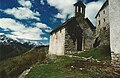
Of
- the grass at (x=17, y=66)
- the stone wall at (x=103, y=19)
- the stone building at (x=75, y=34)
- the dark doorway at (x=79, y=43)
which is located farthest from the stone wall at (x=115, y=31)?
the stone wall at (x=103, y=19)

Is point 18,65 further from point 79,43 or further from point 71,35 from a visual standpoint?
point 79,43

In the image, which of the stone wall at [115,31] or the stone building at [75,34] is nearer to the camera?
the stone wall at [115,31]

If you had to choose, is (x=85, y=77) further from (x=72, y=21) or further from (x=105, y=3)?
(x=105, y=3)

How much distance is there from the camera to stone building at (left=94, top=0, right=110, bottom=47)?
44.6 m

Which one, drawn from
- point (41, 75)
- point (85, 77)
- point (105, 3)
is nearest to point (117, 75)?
point (85, 77)

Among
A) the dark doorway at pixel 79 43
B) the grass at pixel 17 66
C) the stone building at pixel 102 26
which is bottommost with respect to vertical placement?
→ the grass at pixel 17 66

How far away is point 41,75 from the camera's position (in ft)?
56.0

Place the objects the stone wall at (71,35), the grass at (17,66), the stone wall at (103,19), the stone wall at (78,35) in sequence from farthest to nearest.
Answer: the stone wall at (103,19), the stone wall at (78,35), the stone wall at (71,35), the grass at (17,66)

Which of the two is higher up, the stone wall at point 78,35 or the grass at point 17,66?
the stone wall at point 78,35

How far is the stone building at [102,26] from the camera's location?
44.6 meters

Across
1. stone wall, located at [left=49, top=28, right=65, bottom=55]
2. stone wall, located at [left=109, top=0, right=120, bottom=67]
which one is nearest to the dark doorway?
stone wall, located at [left=49, top=28, right=65, bottom=55]

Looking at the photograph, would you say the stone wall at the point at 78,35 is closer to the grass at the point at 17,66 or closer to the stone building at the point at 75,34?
the stone building at the point at 75,34

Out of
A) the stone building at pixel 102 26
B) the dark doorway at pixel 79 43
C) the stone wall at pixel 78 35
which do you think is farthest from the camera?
the stone building at pixel 102 26

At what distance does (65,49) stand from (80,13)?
8.17 metres
